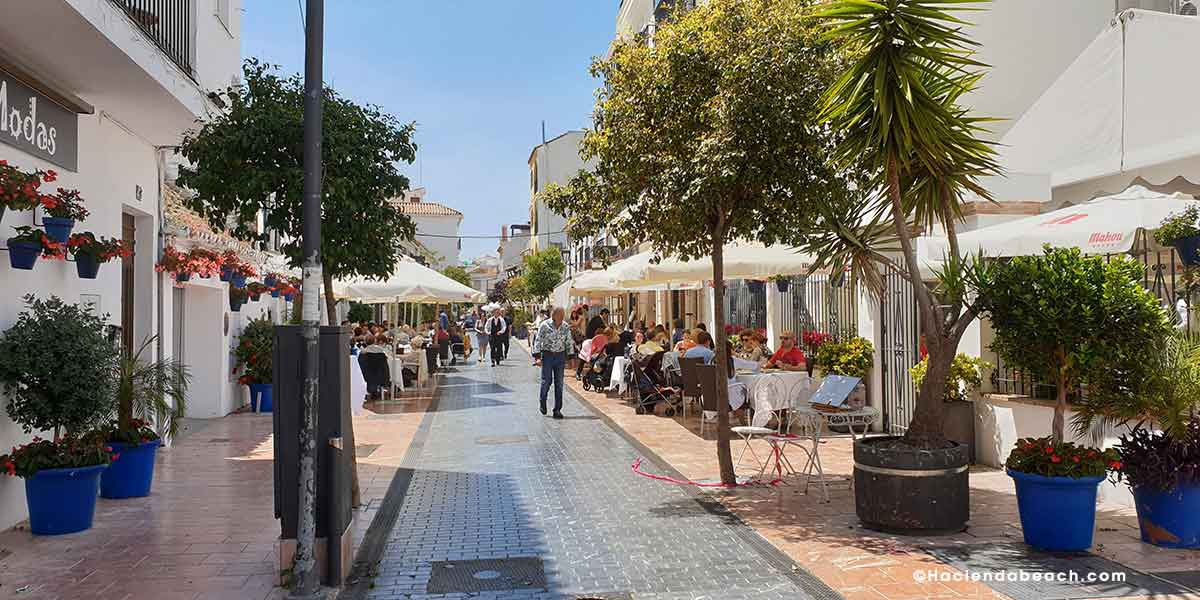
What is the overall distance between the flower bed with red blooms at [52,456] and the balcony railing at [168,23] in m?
3.70

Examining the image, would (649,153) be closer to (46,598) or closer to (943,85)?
(943,85)

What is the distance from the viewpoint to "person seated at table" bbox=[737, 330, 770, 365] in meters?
14.5

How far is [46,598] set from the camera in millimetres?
5496

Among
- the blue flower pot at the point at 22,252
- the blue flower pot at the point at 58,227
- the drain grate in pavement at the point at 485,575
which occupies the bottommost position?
the drain grate in pavement at the point at 485,575

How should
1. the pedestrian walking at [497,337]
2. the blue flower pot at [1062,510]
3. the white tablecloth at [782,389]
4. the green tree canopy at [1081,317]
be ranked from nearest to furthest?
the blue flower pot at [1062,510]
the green tree canopy at [1081,317]
the white tablecloth at [782,389]
the pedestrian walking at [497,337]

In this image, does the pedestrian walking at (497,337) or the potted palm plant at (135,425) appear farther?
the pedestrian walking at (497,337)

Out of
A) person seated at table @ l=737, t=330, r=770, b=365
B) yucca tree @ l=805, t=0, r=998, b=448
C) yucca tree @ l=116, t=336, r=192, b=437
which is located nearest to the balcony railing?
yucca tree @ l=116, t=336, r=192, b=437

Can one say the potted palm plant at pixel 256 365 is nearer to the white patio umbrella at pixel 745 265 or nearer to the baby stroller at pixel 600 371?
the white patio umbrella at pixel 745 265

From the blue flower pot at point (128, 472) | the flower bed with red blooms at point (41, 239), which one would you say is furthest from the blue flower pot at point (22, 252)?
the blue flower pot at point (128, 472)

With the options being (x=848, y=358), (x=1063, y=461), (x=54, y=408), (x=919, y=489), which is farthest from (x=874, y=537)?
(x=54, y=408)

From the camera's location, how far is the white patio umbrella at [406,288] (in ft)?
Result: 58.6

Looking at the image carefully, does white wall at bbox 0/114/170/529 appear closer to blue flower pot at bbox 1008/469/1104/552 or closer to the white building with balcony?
the white building with balcony

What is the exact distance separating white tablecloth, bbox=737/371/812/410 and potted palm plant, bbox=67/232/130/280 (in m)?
7.59

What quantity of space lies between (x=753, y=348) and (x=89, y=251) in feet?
32.5
